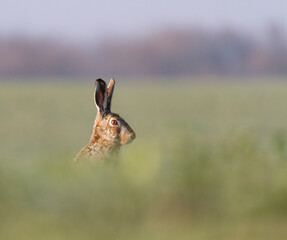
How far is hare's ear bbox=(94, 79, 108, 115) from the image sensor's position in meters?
8.81

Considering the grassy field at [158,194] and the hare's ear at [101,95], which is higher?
the hare's ear at [101,95]

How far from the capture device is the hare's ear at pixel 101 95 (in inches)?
347

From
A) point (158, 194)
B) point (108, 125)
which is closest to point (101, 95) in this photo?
point (108, 125)

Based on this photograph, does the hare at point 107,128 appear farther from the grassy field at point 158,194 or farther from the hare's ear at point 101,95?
the grassy field at point 158,194

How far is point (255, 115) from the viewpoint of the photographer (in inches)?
1836

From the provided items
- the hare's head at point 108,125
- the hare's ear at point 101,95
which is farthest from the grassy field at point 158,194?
the hare's head at point 108,125

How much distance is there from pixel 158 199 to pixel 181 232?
7.2 inches

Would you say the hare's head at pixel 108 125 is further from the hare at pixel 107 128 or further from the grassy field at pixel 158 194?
the grassy field at pixel 158 194

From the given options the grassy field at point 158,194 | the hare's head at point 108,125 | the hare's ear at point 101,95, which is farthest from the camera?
the hare's head at point 108,125

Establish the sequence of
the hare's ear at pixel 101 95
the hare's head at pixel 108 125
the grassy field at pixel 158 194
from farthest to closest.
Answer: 1. the hare's head at pixel 108 125
2. the hare's ear at pixel 101 95
3. the grassy field at pixel 158 194

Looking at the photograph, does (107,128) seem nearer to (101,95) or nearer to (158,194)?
(101,95)

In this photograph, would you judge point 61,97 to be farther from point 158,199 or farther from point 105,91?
point 158,199

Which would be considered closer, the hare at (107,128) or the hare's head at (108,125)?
the hare at (107,128)

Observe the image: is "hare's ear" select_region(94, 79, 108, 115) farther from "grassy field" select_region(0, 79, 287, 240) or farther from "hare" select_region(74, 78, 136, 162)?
"grassy field" select_region(0, 79, 287, 240)
